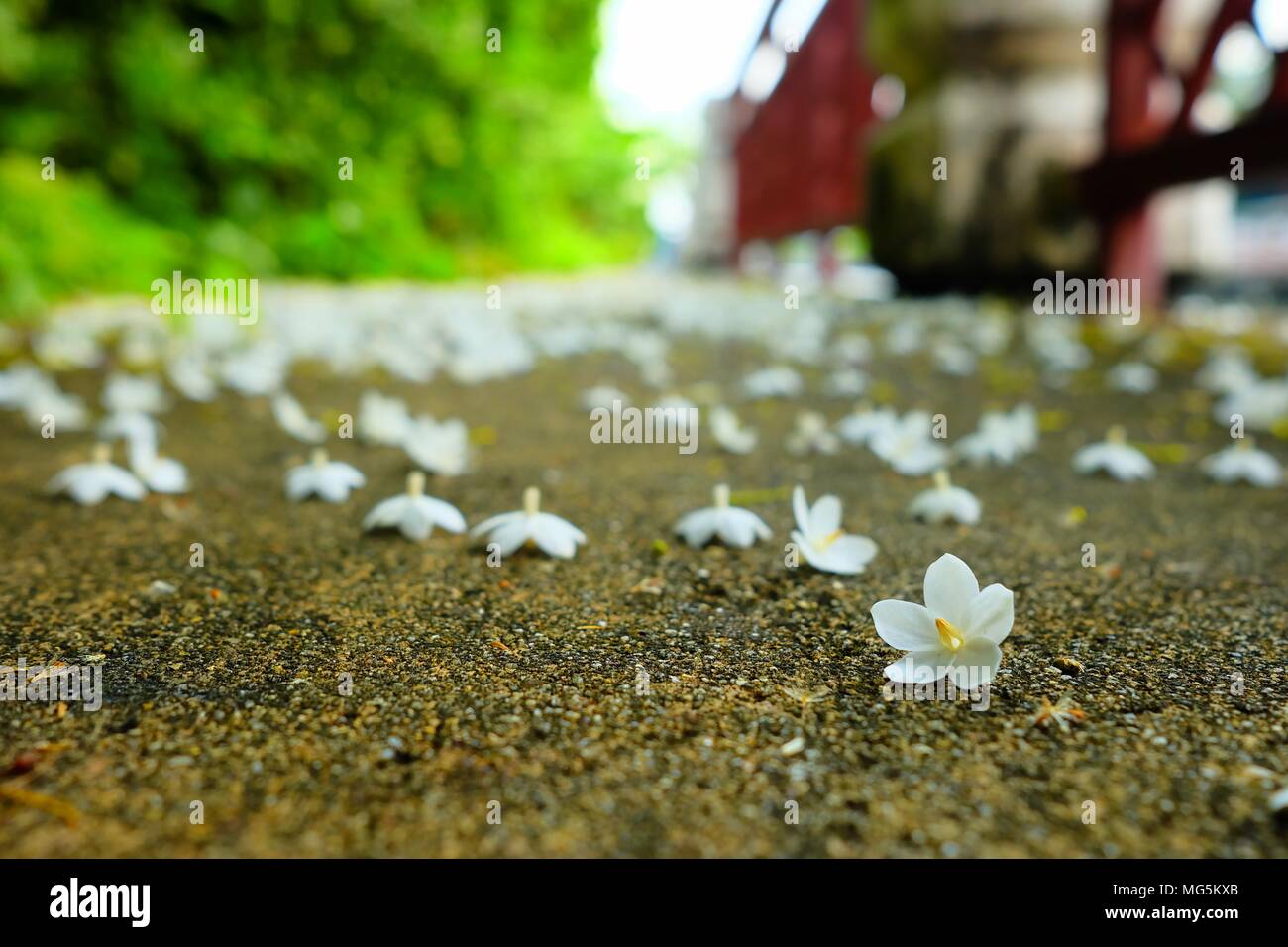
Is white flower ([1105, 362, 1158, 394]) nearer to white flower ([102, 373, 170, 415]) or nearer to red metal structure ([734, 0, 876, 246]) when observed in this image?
white flower ([102, 373, 170, 415])

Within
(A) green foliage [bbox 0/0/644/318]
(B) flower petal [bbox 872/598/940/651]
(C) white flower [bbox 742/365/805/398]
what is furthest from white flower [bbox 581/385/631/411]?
(A) green foliage [bbox 0/0/644/318]

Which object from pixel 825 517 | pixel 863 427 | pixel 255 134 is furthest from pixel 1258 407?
pixel 255 134

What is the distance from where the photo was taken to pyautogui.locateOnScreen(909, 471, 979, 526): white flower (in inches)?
61.4

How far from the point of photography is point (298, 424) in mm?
2006

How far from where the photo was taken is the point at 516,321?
17.0 feet

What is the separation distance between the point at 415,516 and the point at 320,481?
0.34 meters

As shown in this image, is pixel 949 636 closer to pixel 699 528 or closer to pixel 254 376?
pixel 699 528

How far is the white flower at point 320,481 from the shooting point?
1.67m

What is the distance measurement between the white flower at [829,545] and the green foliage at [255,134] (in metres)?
4.05

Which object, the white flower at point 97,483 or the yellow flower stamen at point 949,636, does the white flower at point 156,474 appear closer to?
the white flower at point 97,483

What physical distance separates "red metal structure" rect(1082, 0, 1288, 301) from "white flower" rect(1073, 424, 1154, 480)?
1.91m

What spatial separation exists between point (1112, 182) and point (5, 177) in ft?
17.6

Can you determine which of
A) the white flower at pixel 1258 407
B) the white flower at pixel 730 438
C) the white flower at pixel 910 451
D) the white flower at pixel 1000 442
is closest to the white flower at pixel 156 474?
the white flower at pixel 730 438
